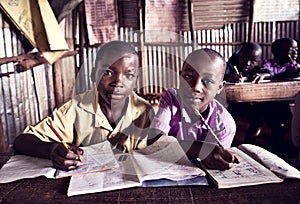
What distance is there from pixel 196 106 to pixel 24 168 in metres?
0.73

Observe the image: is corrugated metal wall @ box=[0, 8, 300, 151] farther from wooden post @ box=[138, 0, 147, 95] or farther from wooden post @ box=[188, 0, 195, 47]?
wooden post @ box=[188, 0, 195, 47]

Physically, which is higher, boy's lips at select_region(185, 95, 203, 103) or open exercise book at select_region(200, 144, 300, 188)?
boy's lips at select_region(185, 95, 203, 103)

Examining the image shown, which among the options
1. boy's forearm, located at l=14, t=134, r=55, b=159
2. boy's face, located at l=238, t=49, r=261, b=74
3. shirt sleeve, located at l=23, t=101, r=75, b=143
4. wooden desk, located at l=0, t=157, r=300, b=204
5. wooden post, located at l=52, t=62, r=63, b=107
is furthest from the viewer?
wooden post, located at l=52, t=62, r=63, b=107

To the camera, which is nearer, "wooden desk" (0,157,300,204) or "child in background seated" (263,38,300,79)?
"wooden desk" (0,157,300,204)

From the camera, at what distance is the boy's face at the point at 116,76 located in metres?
1.42

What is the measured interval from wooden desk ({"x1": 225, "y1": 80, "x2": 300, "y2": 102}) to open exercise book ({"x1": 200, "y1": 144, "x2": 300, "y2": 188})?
5.94 ft

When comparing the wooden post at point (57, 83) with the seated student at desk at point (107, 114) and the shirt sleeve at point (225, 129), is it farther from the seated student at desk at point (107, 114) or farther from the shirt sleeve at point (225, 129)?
the shirt sleeve at point (225, 129)

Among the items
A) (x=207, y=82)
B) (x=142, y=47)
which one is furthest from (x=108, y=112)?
(x=142, y=47)

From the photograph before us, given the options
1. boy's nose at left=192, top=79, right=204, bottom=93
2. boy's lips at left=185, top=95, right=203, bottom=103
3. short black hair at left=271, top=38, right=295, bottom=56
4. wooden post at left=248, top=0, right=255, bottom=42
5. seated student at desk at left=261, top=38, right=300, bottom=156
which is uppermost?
wooden post at left=248, top=0, right=255, bottom=42

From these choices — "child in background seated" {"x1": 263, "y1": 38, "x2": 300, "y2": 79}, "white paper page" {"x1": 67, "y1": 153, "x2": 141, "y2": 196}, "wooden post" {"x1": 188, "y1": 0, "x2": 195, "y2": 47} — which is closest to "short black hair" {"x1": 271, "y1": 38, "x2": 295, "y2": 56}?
"child in background seated" {"x1": 263, "y1": 38, "x2": 300, "y2": 79}

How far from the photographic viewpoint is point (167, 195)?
3.19ft

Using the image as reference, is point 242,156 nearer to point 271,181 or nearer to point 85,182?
point 271,181

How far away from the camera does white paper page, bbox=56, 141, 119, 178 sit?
44.2 inches

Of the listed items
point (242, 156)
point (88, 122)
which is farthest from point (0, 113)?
point (242, 156)
